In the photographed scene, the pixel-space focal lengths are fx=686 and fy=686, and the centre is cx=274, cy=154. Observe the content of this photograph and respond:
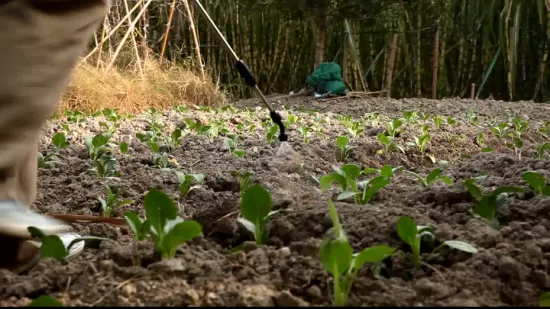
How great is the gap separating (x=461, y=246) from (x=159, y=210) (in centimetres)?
39

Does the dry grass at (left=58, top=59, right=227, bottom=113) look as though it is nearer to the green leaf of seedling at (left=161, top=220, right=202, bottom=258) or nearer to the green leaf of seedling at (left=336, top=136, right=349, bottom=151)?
the green leaf of seedling at (left=336, top=136, right=349, bottom=151)

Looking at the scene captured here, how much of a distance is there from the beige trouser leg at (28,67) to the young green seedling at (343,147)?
150cm

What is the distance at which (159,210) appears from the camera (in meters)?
0.91

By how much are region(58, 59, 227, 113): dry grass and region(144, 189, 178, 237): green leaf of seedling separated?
4046mm

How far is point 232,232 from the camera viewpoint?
985 mm

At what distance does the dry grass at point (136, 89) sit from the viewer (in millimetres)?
4969

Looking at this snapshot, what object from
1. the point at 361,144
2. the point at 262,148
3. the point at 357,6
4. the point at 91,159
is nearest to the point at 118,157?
the point at 91,159

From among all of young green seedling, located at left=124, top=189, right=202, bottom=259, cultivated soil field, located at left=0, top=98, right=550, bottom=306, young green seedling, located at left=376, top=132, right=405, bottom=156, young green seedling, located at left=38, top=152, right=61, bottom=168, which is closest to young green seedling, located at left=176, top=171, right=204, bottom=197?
cultivated soil field, located at left=0, top=98, right=550, bottom=306

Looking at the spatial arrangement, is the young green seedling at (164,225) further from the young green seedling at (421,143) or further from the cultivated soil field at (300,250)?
the young green seedling at (421,143)

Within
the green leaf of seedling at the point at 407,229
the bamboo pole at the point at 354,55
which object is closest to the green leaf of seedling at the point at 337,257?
the green leaf of seedling at the point at 407,229

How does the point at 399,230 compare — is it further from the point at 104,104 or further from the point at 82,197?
the point at 104,104

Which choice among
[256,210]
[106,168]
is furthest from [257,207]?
[106,168]

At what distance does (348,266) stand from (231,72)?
7.24 m

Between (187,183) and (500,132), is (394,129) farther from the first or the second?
(187,183)
